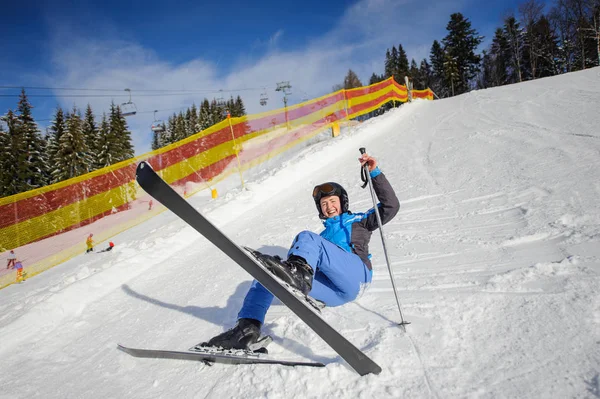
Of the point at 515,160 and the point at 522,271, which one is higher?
the point at 515,160

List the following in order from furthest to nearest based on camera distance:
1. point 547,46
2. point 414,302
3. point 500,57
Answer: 1. point 500,57
2. point 547,46
3. point 414,302

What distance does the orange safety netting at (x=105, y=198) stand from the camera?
8148 mm

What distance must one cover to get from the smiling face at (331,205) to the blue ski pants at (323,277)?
0.54m

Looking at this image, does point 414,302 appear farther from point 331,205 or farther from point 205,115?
point 205,115

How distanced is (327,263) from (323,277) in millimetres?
229

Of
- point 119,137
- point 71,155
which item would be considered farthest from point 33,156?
point 119,137

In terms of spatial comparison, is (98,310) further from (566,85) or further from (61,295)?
(566,85)

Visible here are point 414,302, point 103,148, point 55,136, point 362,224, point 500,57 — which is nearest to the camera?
point 414,302

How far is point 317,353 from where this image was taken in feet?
6.05

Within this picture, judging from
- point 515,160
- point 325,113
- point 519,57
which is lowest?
point 515,160

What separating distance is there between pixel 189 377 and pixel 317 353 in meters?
0.80

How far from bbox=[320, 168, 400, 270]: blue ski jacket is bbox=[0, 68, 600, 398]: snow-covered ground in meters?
0.37

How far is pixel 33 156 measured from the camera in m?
28.1

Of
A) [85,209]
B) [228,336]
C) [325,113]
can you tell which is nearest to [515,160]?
[228,336]
